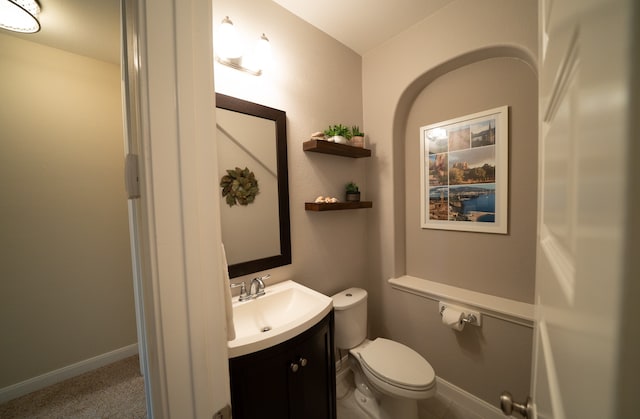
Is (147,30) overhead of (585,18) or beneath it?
overhead

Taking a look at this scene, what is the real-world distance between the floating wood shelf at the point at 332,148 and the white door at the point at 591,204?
1.19m

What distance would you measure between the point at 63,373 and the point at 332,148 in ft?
8.73

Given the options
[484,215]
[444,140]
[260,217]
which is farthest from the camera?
→ [444,140]

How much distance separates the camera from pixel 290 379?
37.2 inches

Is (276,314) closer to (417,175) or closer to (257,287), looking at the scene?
(257,287)

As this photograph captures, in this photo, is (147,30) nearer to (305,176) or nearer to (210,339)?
(210,339)

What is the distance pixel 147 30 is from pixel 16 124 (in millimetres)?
2079

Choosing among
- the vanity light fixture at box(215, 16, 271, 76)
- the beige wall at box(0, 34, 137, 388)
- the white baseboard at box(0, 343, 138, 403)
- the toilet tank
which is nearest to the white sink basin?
the toilet tank

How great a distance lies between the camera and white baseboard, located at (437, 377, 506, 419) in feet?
4.52

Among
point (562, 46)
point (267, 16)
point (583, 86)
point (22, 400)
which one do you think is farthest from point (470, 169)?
point (22, 400)

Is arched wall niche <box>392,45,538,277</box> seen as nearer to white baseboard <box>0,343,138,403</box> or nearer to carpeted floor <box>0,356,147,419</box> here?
carpeted floor <box>0,356,147,419</box>

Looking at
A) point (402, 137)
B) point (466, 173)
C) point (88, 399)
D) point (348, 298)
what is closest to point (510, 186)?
point (466, 173)

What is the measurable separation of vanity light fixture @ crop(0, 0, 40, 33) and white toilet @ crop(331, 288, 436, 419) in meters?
2.52

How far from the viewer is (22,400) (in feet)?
4.95
